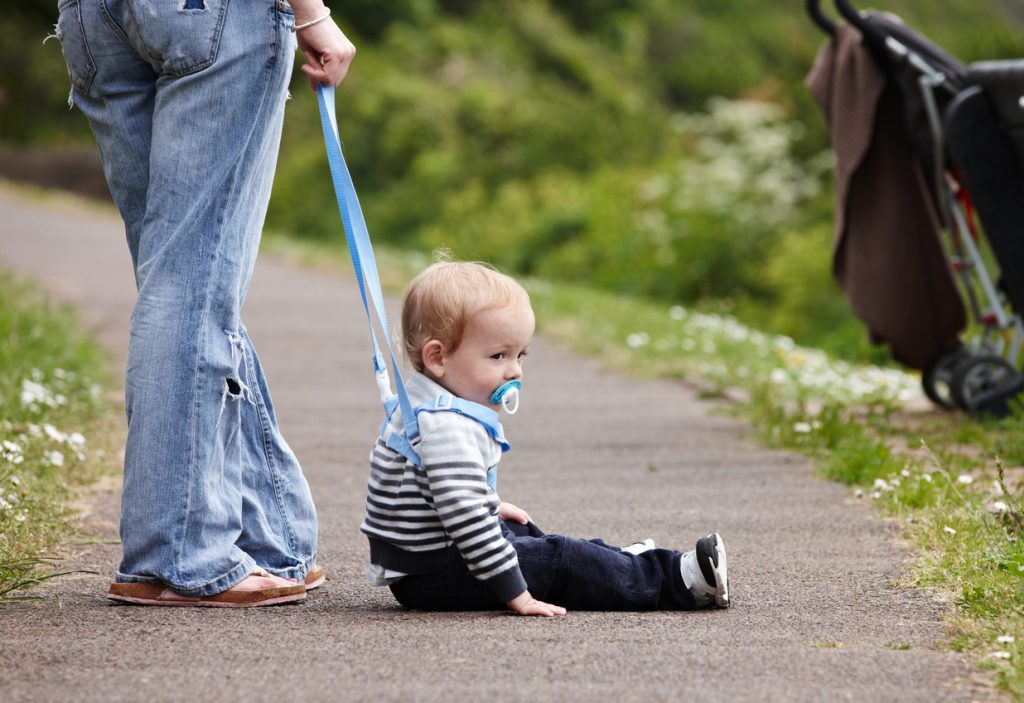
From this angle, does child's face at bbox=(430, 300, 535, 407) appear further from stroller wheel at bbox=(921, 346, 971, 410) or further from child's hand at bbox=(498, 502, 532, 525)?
stroller wheel at bbox=(921, 346, 971, 410)

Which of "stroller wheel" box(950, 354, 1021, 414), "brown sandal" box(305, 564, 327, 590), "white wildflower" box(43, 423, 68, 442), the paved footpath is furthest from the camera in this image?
"stroller wheel" box(950, 354, 1021, 414)

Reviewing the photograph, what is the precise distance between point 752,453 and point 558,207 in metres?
14.9

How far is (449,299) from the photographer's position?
316 cm

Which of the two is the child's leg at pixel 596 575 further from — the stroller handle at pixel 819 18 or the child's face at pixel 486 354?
the stroller handle at pixel 819 18

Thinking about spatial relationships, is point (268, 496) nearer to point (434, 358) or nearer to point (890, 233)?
point (434, 358)

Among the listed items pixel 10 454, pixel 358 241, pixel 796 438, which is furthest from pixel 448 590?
pixel 796 438

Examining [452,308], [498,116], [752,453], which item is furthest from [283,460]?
[498,116]

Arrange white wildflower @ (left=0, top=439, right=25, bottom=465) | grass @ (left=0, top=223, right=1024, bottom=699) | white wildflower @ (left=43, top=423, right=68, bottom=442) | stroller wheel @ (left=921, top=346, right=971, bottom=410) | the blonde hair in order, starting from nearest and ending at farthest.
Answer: the blonde hair, grass @ (left=0, top=223, right=1024, bottom=699), white wildflower @ (left=0, top=439, right=25, bottom=465), white wildflower @ (left=43, top=423, right=68, bottom=442), stroller wheel @ (left=921, top=346, right=971, bottom=410)

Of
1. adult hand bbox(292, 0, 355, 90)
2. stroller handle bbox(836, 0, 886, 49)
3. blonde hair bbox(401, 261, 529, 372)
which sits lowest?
blonde hair bbox(401, 261, 529, 372)

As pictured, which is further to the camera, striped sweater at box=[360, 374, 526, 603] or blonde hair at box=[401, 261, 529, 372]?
blonde hair at box=[401, 261, 529, 372]

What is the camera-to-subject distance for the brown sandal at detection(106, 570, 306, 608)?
3.18 meters

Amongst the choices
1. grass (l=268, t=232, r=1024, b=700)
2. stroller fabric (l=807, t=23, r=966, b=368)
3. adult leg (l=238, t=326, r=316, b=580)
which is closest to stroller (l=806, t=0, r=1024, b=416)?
stroller fabric (l=807, t=23, r=966, b=368)

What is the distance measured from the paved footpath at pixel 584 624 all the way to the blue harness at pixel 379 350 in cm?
37

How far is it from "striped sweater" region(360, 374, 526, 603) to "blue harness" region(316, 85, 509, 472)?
20 mm
